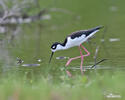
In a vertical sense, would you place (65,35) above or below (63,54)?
below

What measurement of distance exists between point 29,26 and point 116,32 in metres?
4.48

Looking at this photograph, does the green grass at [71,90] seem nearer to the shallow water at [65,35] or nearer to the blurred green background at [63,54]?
the blurred green background at [63,54]

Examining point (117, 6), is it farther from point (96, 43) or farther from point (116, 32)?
point (96, 43)

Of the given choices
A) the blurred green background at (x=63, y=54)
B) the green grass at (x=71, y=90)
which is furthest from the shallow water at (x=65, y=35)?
the green grass at (x=71, y=90)

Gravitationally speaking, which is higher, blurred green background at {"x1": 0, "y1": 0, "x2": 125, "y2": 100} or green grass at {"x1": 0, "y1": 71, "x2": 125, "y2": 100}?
green grass at {"x1": 0, "y1": 71, "x2": 125, "y2": 100}

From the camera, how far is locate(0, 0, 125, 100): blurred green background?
5566 mm

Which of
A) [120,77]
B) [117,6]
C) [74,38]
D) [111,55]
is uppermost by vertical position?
[120,77]

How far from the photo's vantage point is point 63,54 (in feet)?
33.7

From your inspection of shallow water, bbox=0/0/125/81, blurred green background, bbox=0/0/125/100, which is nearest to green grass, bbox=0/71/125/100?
blurred green background, bbox=0/0/125/100

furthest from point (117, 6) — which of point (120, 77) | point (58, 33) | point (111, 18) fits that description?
point (120, 77)

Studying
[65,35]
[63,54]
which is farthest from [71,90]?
[65,35]

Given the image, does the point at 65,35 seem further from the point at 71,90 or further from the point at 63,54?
the point at 71,90

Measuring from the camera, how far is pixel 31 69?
845cm

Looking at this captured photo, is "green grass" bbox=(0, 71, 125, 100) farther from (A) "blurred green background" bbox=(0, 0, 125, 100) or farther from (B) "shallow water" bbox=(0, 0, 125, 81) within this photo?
(B) "shallow water" bbox=(0, 0, 125, 81)
